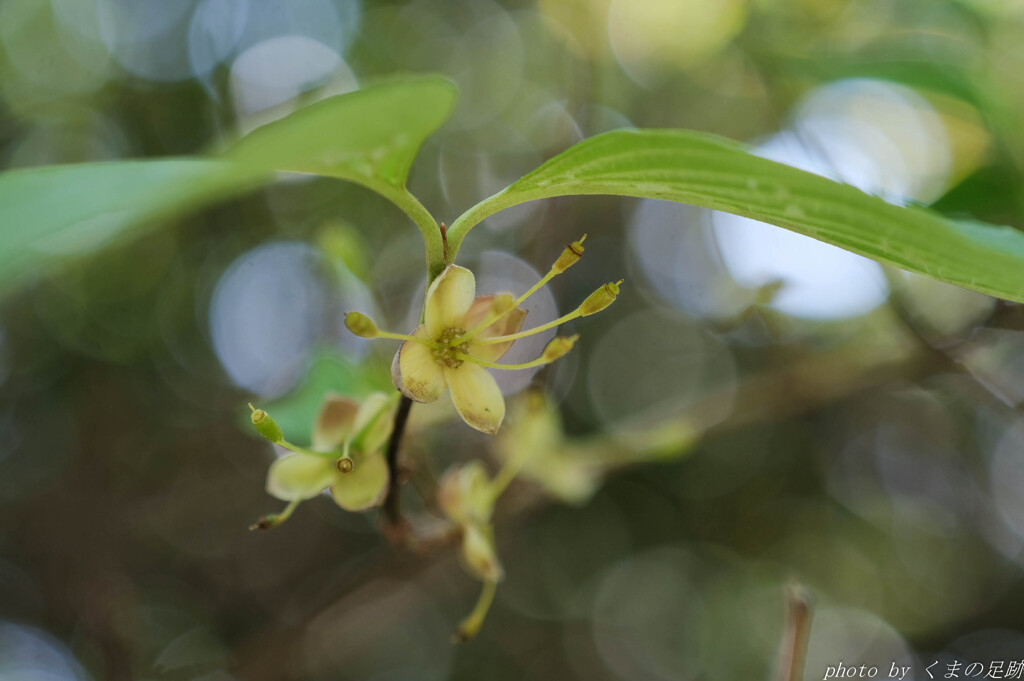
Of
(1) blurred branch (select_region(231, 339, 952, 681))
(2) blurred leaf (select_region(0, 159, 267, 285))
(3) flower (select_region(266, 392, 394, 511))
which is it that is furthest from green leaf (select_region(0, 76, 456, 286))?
(1) blurred branch (select_region(231, 339, 952, 681))

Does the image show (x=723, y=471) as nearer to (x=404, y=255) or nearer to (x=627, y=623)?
(x=627, y=623)

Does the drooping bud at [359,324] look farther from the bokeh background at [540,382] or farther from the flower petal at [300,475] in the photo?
the bokeh background at [540,382]

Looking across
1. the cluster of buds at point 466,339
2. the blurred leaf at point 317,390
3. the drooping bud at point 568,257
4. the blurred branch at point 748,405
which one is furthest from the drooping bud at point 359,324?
the blurred branch at point 748,405

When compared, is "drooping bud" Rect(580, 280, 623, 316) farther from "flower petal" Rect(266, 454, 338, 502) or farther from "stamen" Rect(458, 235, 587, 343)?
"flower petal" Rect(266, 454, 338, 502)

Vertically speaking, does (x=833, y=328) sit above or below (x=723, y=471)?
above

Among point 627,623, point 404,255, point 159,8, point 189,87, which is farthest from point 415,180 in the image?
point 627,623
